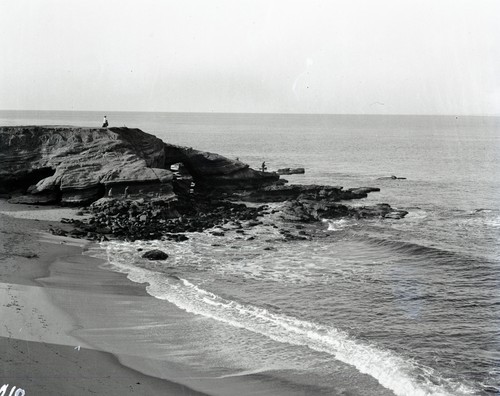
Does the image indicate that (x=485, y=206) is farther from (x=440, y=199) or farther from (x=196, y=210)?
(x=196, y=210)

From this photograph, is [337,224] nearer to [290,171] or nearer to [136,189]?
[136,189]

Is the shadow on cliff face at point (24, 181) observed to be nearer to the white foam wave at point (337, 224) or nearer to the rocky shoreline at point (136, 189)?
the rocky shoreline at point (136, 189)

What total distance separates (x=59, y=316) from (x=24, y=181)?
27.8 metres

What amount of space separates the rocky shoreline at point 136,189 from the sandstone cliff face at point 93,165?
0.08 metres

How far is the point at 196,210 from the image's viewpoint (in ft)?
129

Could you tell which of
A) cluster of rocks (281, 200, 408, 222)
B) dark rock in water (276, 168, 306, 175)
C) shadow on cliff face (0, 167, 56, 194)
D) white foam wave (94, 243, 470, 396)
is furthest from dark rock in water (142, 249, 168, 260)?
dark rock in water (276, 168, 306, 175)

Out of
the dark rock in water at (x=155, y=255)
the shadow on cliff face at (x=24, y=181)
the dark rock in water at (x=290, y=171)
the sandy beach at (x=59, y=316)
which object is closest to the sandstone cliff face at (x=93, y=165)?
the shadow on cliff face at (x=24, y=181)

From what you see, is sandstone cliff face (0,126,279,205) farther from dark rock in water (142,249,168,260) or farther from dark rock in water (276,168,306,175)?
dark rock in water (276,168,306,175)

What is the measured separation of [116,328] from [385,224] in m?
24.8

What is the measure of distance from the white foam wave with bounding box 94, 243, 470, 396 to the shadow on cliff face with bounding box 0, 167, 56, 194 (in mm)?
21591

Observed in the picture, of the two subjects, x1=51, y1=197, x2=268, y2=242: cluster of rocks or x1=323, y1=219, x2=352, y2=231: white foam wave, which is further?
x1=323, y1=219, x2=352, y2=231: white foam wave

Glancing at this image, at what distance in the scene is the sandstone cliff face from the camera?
38438 millimetres

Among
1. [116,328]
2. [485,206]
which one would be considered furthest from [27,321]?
[485,206]

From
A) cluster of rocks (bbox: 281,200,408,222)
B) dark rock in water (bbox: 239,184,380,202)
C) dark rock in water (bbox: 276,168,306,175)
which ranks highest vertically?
dark rock in water (bbox: 276,168,306,175)
